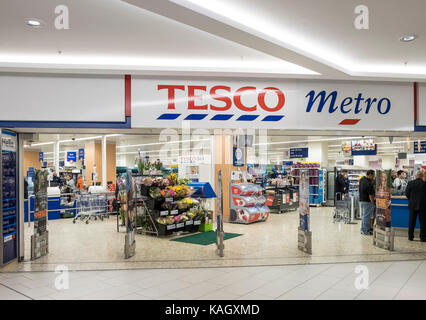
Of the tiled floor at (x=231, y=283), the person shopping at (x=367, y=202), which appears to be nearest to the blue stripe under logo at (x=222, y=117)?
the tiled floor at (x=231, y=283)

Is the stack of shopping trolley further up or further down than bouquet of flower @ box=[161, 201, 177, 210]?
further down

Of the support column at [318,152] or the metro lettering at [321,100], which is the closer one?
the metro lettering at [321,100]

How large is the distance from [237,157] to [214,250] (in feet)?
16.6

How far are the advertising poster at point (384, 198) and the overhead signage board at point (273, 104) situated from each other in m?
1.44

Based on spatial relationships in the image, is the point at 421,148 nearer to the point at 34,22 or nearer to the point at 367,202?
the point at 367,202

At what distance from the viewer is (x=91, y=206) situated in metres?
11.8

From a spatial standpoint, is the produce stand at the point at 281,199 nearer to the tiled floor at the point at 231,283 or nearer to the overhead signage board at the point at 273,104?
the tiled floor at the point at 231,283

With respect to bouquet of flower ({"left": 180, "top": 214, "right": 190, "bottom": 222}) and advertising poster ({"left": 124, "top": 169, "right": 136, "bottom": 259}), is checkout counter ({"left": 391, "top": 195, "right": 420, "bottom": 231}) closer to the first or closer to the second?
bouquet of flower ({"left": 180, "top": 214, "right": 190, "bottom": 222})

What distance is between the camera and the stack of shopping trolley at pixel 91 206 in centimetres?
1166

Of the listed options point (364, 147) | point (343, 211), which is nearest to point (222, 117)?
point (343, 211)

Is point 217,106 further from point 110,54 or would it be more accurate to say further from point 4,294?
point 4,294

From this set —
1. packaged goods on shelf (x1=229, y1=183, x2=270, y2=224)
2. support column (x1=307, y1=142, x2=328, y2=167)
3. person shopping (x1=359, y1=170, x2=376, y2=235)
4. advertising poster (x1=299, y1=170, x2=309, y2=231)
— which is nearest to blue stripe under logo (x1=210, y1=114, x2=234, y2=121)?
advertising poster (x1=299, y1=170, x2=309, y2=231)

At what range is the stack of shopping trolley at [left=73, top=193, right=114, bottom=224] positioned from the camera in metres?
11.7
